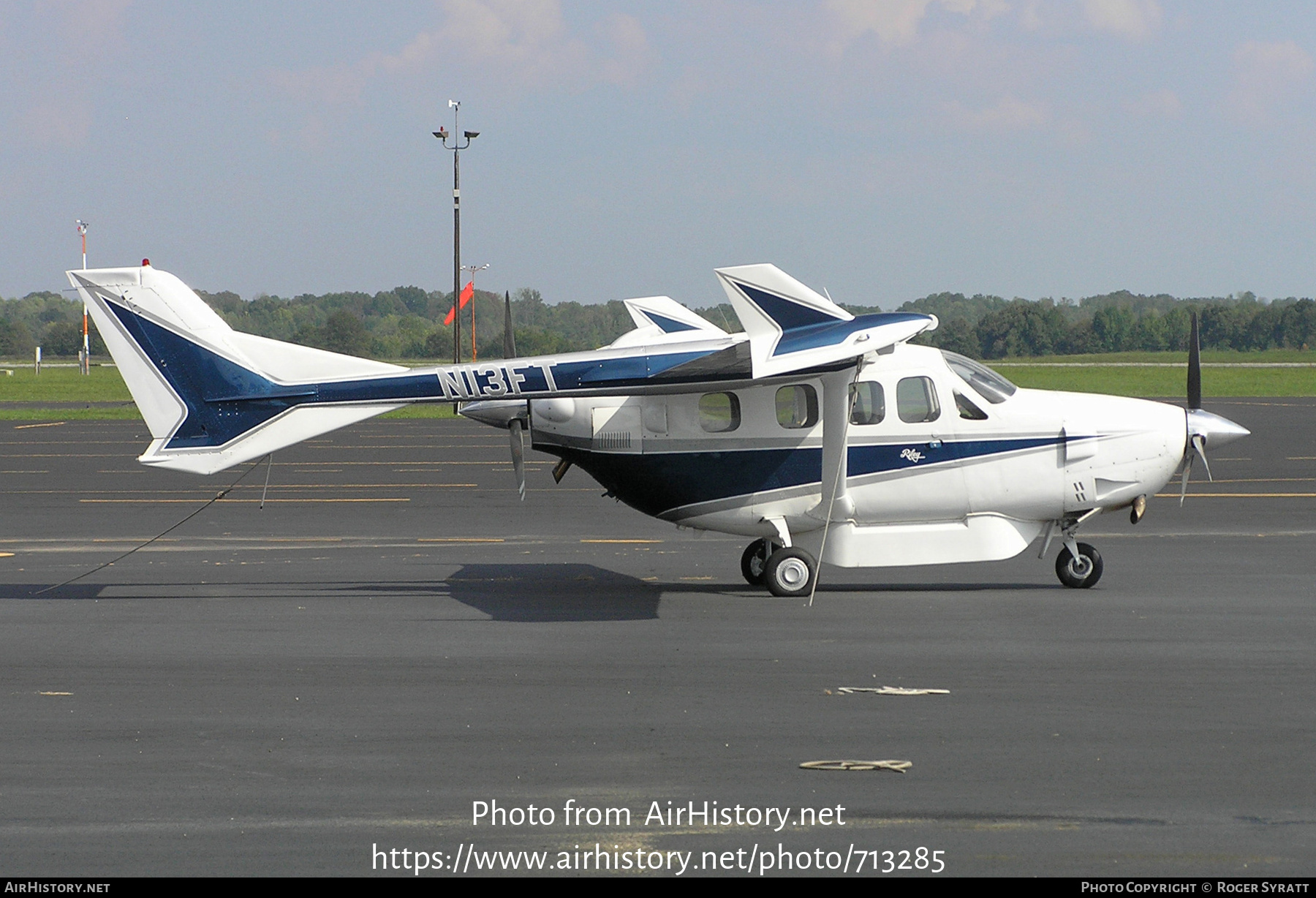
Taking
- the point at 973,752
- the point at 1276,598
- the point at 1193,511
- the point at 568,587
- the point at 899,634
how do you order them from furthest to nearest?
the point at 1193,511
the point at 568,587
the point at 1276,598
the point at 899,634
the point at 973,752

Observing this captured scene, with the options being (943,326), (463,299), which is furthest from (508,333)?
(943,326)

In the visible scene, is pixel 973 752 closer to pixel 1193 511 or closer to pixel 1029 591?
pixel 1029 591

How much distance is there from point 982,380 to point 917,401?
79 centimetres

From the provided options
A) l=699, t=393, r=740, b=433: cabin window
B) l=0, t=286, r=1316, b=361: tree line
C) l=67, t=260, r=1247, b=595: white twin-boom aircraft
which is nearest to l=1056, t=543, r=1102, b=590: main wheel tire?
l=67, t=260, r=1247, b=595: white twin-boom aircraft

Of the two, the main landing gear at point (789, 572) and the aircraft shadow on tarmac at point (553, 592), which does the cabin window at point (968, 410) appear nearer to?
the main landing gear at point (789, 572)

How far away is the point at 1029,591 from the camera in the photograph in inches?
512

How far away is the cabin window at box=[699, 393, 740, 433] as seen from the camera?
42.7 feet

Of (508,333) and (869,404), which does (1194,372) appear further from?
(508,333)

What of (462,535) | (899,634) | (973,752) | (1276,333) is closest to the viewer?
(973,752)

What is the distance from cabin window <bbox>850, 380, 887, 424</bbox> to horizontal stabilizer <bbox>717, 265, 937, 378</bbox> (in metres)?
0.86

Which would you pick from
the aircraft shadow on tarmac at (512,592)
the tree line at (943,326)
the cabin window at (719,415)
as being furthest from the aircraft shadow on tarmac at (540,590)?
the tree line at (943,326)

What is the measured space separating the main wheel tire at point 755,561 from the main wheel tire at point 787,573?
0.67 metres

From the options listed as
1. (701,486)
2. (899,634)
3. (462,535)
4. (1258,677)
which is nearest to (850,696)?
(899,634)

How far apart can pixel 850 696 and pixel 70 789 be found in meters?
4.90
